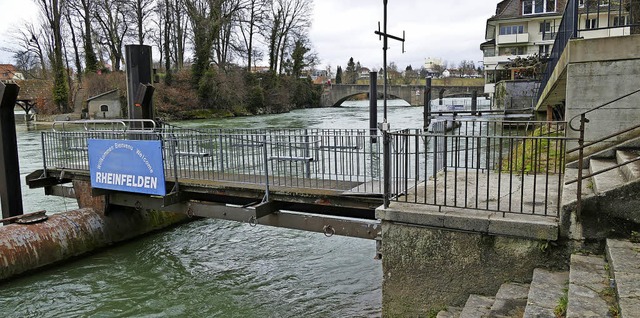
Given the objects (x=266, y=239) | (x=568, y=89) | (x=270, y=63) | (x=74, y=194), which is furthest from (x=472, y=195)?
(x=270, y=63)

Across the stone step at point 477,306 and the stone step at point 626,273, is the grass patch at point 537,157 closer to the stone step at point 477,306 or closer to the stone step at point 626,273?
the stone step at point 626,273

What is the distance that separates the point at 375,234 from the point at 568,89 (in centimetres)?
353

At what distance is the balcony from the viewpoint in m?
55.1

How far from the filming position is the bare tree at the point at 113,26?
48.9 m

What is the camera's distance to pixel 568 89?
7.45 metres

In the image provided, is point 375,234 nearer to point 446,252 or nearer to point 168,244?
point 446,252

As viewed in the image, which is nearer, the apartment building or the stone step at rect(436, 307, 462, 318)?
the stone step at rect(436, 307, 462, 318)

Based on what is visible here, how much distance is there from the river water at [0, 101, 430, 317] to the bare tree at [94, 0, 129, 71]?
43600 mm

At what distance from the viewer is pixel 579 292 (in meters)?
4.14

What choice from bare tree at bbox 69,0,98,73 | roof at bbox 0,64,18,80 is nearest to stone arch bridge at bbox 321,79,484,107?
bare tree at bbox 69,0,98,73

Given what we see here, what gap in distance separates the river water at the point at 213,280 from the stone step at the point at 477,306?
2460mm

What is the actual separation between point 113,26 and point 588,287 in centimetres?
5295

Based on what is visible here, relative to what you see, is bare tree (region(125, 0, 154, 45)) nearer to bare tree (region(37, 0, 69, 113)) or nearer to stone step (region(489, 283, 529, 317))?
bare tree (region(37, 0, 69, 113))

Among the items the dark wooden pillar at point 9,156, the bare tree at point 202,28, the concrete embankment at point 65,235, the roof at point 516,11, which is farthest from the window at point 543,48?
the dark wooden pillar at point 9,156
